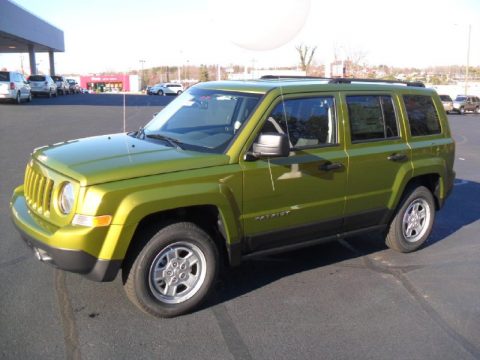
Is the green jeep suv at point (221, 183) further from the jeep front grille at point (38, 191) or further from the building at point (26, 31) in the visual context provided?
the building at point (26, 31)

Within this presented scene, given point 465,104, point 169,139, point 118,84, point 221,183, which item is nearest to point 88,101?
point 465,104

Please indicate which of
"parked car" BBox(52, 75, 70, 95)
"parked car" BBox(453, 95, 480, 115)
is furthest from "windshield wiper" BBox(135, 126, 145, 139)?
"parked car" BBox(52, 75, 70, 95)

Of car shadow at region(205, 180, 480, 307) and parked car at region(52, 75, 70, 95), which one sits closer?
car shadow at region(205, 180, 480, 307)

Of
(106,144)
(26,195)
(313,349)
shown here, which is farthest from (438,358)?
(26,195)

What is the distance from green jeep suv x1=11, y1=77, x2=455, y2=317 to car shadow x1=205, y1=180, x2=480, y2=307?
1.18ft

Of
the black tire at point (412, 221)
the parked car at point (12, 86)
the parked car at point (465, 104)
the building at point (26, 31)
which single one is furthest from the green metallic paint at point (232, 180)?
the parked car at point (465, 104)

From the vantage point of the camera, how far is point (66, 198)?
3.77 metres

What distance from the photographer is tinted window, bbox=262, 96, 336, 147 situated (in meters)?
4.46

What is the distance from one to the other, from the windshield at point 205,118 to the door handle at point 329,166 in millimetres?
835

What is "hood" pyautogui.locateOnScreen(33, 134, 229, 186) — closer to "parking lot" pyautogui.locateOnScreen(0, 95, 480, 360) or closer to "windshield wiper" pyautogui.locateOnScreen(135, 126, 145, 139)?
"windshield wiper" pyautogui.locateOnScreen(135, 126, 145, 139)

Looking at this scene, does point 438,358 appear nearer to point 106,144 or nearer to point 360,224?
point 360,224

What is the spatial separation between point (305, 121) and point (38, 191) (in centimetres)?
237

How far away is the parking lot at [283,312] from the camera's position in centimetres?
357

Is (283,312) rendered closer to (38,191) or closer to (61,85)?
(38,191)
